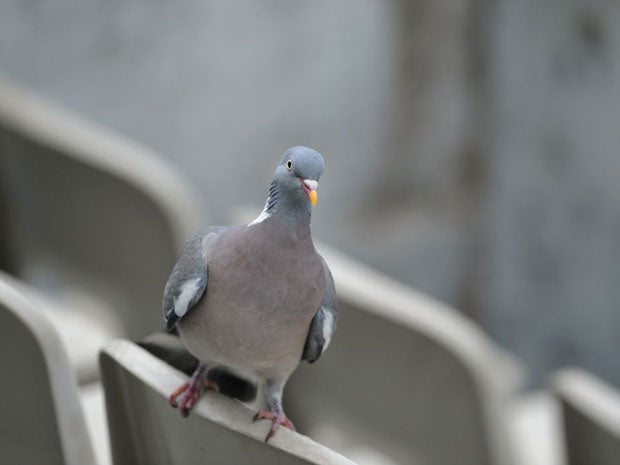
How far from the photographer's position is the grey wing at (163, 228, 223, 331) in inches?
35.3

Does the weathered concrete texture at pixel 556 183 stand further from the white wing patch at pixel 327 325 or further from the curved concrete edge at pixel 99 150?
the white wing patch at pixel 327 325

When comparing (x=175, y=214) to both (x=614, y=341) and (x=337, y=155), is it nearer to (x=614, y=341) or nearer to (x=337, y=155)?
(x=337, y=155)

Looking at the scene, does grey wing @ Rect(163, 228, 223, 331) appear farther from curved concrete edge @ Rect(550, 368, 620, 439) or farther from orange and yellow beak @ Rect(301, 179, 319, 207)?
curved concrete edge @ Rect(550, 368, 620, 439)

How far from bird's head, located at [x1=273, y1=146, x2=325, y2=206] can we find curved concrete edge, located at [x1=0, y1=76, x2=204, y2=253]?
1208 millimetres

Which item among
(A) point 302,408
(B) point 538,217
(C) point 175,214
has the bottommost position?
(A) point 302,408

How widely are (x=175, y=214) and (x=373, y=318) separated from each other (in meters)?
0.45

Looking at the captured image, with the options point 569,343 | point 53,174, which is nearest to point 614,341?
point 569,343

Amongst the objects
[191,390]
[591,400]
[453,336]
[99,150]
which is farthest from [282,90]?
[191,390]

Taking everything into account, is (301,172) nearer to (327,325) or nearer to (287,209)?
(287,209)

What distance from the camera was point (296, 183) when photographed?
2.54 ft

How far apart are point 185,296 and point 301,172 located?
216 mm

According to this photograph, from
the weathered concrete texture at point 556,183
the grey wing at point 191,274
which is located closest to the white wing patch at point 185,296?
the grey wing at point 191,274

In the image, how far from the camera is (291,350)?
0.95 meters

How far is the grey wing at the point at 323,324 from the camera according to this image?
0.91 m
